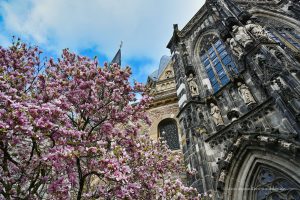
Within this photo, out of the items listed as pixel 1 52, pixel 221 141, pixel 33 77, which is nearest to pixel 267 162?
pixel 221 141

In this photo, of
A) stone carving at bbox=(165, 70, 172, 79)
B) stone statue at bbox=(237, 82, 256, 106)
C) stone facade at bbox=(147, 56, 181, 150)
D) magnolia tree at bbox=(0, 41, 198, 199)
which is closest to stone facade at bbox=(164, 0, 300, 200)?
stone statue at bbox=(237, 82, 256, 106)

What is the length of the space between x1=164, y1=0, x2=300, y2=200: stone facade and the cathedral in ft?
0.08

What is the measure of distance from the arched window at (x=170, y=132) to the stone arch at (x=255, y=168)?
4946mm

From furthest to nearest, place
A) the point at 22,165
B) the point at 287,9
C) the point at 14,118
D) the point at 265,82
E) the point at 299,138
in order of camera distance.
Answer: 1. the point at 287,9
2. the point at 265,82
3. the point at 299,138
4. the point at 22,165
5. the point at 14,118

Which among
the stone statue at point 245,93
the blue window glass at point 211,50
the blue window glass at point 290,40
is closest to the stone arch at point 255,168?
the stone statue at point 245,93

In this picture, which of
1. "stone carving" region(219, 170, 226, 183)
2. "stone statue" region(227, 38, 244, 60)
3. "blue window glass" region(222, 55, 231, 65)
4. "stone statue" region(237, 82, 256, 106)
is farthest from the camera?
"blue window glass" region(222, 55, 231, 65)

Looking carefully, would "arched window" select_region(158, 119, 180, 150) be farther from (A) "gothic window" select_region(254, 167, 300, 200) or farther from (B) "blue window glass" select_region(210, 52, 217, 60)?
(A) "gothic window" select_region(254, 167, 300, 200)

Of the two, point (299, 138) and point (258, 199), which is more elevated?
point (299, 138)

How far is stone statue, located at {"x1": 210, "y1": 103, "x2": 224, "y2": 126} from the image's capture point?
370 inches

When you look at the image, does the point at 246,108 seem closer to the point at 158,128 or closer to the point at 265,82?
the point at 265,82

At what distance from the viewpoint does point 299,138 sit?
642 cm

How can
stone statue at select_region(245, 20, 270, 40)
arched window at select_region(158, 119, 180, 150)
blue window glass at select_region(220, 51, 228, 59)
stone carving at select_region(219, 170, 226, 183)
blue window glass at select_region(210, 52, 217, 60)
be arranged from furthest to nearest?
blue window glass at select_region(210, 52, 217, 60)
arched window at select_region(158, 119, 180, 150)
blue window glass at select_region(220, 51, 228, 59)
stone statue at select_region(245, 20, 270, 40)
stone carving at select_region(219, 170, 226, 183)

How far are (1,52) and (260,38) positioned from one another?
320 inches

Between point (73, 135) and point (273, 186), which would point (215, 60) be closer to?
point (273, 186)
